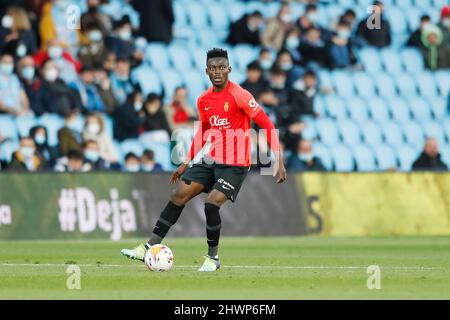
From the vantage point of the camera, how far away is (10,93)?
24.3 m

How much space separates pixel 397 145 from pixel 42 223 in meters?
9.98

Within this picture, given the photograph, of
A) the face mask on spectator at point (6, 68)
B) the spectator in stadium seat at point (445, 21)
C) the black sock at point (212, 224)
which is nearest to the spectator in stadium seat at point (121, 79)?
the face mask on spectator at point (6, 68)

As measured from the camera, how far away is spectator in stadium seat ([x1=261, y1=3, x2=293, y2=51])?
29422 mm

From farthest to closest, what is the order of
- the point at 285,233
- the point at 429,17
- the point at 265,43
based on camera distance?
1. the point at 429,17
2. the point at 265,43
3. the point at 285,233

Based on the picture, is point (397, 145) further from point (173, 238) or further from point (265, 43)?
point (173, 238)

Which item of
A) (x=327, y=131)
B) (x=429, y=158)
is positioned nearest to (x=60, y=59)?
(x=327, y=131)

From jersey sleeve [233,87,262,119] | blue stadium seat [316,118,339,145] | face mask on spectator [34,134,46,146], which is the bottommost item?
jersey sleeve [233,87,262,119]

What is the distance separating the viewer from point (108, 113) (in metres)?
25.7

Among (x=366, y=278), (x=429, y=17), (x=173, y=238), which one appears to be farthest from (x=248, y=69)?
(x=366, y=278)

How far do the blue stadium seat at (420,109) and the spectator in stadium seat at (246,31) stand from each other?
4050 millimetres

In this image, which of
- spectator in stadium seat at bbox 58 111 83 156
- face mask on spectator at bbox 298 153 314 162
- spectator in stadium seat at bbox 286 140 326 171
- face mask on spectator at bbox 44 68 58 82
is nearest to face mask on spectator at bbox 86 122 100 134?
spectator in stadium seat at bbox 58 111 83 156

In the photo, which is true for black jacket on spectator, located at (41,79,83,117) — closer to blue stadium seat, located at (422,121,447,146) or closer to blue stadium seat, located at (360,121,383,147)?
blue stadium seat, located at (360,121,383,147)

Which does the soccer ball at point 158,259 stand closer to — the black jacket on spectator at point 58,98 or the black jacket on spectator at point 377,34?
the black jacket on spectator at point 58,98

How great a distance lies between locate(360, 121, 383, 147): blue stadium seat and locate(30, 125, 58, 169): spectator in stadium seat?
8177mm
